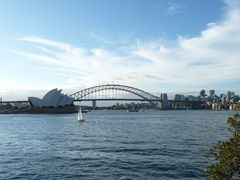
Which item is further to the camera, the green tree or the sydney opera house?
the sydney opera house

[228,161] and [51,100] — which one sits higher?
[51,100]

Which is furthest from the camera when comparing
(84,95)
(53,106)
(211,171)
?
(84,95)

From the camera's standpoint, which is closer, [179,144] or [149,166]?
[149,166]

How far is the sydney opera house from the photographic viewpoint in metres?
175

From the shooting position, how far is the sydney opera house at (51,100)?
17462 centimetres

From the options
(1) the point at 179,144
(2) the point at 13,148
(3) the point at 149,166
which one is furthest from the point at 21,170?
(1) the point at 179,144

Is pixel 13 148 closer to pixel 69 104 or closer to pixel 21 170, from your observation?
pixel 21 170

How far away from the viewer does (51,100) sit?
175000 mm

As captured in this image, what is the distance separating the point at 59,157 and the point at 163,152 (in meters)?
8.23

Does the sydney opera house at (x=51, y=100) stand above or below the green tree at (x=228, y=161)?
above

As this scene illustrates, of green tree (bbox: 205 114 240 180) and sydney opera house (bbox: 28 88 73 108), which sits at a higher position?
sydney opera house (bbox: 28 88 73 108)

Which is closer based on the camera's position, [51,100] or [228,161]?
[228,161]

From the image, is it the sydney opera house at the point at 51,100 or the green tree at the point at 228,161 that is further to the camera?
the sydney opera house at the point at 51,100

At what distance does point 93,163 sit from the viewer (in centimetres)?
2661
